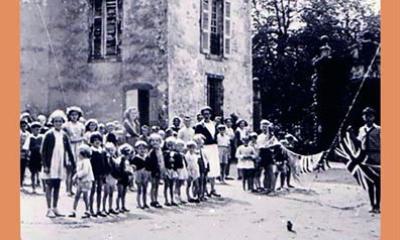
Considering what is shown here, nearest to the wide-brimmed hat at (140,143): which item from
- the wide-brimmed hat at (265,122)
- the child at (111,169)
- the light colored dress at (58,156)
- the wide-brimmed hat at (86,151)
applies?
the child at (111,169)

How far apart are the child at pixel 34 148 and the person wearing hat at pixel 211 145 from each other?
71cm

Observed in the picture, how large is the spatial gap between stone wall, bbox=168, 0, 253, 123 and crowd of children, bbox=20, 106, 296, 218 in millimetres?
73

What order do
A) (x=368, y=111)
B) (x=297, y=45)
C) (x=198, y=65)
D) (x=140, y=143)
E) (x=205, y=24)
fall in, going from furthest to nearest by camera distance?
(x=205, y=24), (x=198, y=65), (x=140, y=143), (x=297, y=45), (x=368, y=111)

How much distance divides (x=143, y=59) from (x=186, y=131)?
15.5 inches

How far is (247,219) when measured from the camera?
3.37 metres

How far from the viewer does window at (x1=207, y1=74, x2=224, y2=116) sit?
11.7 feet

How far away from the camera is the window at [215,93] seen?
11.7ft

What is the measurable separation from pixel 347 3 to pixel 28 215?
5.48ft

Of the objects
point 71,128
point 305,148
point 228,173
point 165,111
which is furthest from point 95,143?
point 305,148

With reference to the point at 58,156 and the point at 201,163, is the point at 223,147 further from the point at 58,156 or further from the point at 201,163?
the point at 58,156

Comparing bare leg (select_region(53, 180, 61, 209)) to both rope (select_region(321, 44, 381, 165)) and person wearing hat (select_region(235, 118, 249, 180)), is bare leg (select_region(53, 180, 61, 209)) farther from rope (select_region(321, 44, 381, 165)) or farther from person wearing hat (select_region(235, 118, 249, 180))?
rope (select_region(321, 44, 381, 165))

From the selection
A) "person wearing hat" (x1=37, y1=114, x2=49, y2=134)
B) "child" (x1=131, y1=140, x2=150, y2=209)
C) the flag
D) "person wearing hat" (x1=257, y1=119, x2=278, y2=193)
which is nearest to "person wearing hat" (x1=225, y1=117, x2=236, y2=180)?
"person wearing hat" (x1=257, y1=119, x2=278, y2=193)

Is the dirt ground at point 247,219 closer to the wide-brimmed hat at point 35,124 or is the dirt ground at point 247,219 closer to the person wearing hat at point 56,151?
the person wearing hat at point 56,151

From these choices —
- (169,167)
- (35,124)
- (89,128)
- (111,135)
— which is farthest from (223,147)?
(35,124)
